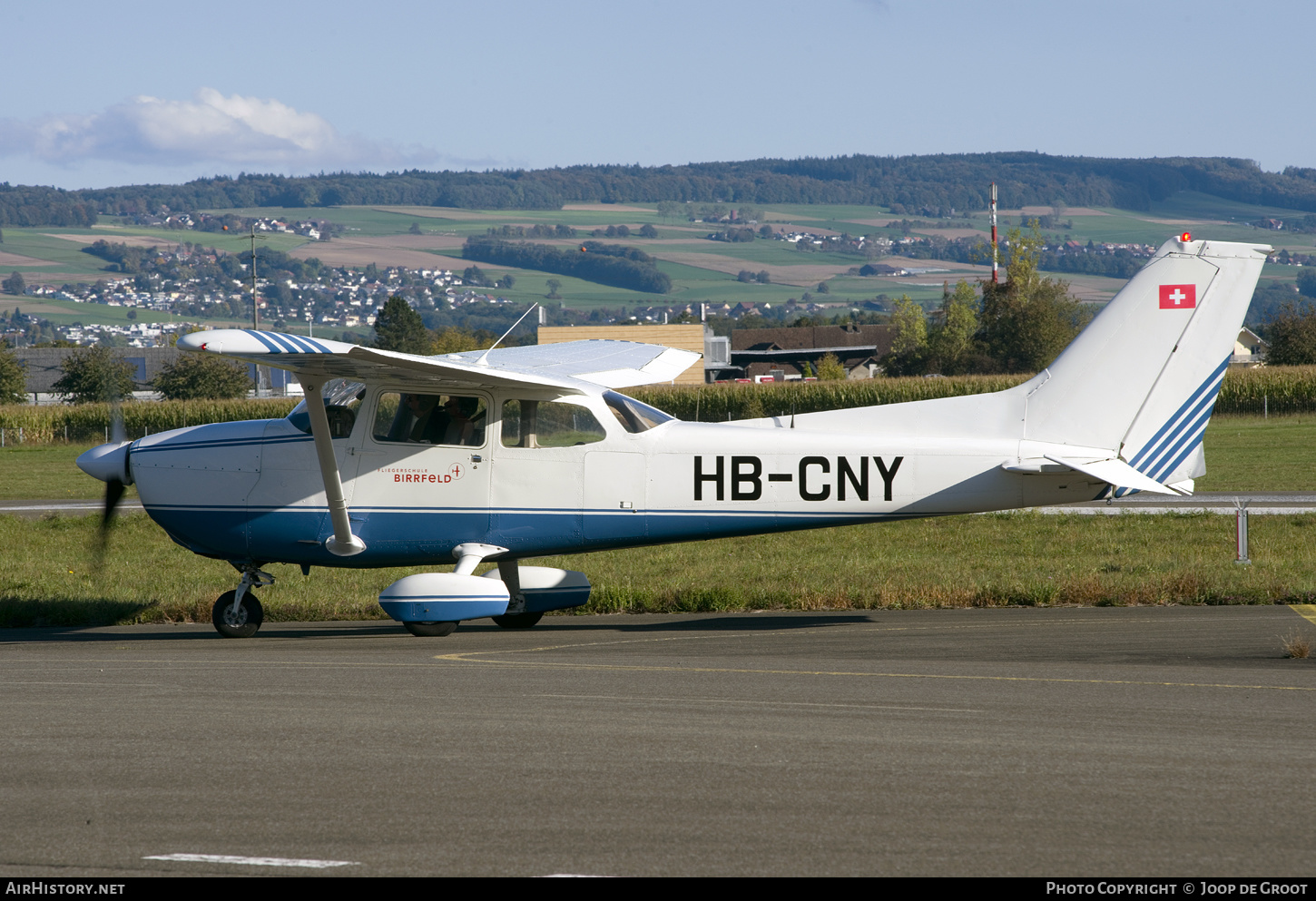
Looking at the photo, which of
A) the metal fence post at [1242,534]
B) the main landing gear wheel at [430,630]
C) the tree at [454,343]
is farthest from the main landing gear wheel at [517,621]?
the tree at [454,343]

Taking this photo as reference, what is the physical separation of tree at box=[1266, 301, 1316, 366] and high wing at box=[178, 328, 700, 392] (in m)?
59.1

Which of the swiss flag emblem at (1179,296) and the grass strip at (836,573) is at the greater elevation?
the swiss flag emblem at (1179,296)

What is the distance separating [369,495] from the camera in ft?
37.6

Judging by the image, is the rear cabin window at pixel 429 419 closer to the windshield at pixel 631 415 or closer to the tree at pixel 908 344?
the windshield at pixel 631 415

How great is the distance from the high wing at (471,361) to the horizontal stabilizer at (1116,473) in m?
4.35

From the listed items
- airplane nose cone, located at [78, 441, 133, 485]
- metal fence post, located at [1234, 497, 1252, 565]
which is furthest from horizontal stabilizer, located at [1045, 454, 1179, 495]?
airplane nose cone, located at [78, 441, 133, 485]

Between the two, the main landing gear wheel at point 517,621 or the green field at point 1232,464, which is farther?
the green field at point 1232,464

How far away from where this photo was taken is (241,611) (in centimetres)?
1172

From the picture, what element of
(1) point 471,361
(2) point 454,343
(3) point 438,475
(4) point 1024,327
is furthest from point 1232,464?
(2) point 454,343

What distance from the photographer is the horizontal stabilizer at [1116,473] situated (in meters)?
10.2

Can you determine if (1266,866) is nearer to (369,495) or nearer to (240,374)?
(369,495)

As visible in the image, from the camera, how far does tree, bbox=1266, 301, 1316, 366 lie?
64125mm

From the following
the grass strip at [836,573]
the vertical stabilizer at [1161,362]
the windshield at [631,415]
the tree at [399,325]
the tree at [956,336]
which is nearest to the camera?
the vertical stabilizer at [1161,362]

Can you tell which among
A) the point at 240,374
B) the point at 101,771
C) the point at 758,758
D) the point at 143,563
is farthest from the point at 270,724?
the point at 240,374
